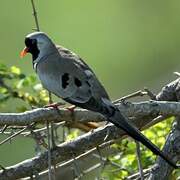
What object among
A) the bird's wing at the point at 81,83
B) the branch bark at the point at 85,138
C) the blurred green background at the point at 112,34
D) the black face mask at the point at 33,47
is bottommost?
the blurred green background at the point at 112,34

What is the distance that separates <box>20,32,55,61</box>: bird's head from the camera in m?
7.39

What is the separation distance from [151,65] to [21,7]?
345 centimetres

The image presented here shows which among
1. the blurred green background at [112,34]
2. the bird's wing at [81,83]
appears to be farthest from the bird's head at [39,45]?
the blurred green background at [112,34]

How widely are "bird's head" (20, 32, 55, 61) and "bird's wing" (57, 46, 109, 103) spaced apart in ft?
1.28

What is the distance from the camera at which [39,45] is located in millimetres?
7516

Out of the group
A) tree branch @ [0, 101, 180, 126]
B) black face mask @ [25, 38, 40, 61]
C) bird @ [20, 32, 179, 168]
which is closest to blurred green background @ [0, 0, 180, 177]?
black face mask @ [25, 38, 40, 61]

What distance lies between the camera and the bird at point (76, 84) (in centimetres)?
632

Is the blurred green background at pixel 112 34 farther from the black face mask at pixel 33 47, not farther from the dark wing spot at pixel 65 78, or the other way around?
the dark wing spot at pixel 65 78

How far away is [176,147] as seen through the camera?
650 centimetres

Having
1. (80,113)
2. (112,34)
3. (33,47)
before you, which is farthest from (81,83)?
(112,34)

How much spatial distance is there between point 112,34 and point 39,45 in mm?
9846

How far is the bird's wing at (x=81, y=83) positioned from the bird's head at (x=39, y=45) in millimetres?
391

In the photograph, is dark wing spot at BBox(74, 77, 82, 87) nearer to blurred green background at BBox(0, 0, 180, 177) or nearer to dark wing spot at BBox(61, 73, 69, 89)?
dark wing spot at BBox(61, 73, 69, 89)

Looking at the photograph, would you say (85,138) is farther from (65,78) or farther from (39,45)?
(39,45)
